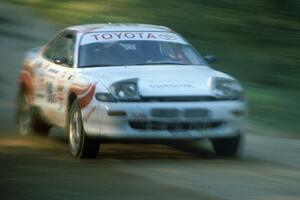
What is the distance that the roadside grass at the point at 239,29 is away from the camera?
15.4m

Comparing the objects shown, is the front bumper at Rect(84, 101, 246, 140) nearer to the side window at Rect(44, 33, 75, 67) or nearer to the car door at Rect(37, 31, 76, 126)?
the car door at Rect(37, 31, 76, 126)

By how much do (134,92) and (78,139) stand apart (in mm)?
927

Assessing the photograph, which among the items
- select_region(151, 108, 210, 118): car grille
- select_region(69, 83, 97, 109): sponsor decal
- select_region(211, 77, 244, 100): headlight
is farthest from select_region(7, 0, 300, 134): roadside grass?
select_region(69, 83, 97, 109): sponsor decal

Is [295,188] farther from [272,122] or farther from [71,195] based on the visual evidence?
[272,122]

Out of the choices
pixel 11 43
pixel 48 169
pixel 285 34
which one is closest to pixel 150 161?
pixel 48 169

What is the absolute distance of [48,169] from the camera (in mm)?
8664

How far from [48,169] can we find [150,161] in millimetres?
1312

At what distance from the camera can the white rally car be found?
9.05 m

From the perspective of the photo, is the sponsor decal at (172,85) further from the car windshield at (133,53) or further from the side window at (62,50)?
the side window at (62,50)

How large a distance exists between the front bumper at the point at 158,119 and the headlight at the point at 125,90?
0.24ft

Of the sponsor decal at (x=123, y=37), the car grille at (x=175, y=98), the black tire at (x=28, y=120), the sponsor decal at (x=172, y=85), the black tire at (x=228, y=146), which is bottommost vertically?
the black tire at (x=28, y=120)

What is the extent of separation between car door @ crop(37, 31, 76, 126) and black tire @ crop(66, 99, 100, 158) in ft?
0.96

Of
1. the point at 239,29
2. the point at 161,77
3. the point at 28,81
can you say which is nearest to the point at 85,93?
the point at 161,77

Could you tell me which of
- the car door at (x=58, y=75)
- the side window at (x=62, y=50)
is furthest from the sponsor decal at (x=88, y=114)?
the side window at (x=62, y=50)
